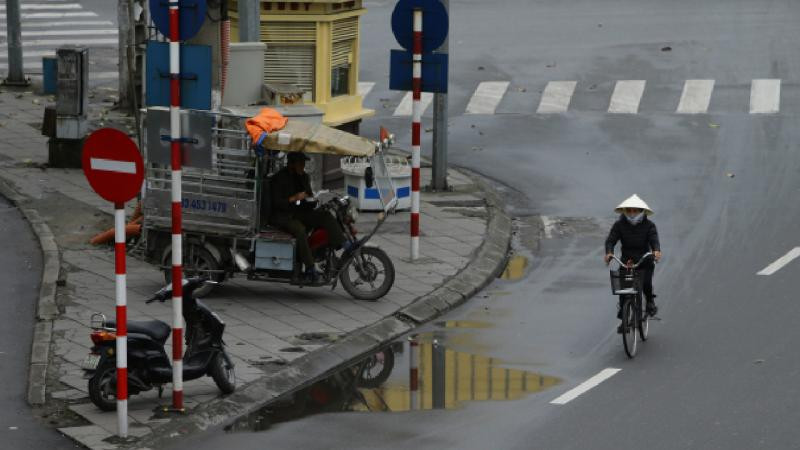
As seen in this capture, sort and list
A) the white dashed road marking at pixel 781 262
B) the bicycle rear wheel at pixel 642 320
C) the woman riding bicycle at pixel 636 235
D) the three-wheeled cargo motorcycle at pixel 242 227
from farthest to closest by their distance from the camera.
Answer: the white dashed road marking at pixel 781 262 < the three-wheeled cargo motorcycle at pixel 242 227 < the woman riding bicycle at pixel 636 235 < the bicycle rear wheel at pixel 642 320

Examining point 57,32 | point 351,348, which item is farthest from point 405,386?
point 57,32

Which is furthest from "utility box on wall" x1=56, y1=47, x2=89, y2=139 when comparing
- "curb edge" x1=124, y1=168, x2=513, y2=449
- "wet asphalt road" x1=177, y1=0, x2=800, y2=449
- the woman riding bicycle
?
the woman riding bicycle

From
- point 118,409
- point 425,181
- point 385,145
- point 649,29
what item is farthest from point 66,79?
point 649,29

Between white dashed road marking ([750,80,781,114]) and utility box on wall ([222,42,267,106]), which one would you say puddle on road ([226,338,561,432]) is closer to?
utility box on wall ([222,42,267,106])

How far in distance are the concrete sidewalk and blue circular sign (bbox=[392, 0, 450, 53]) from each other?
250cm

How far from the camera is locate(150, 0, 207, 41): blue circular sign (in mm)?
12406

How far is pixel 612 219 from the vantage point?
807 inches

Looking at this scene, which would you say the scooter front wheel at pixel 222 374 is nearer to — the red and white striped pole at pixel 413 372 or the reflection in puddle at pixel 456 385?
the reflection in puddle at pixel 456 385

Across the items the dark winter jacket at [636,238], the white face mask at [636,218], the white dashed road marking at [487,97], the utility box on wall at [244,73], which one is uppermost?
the utility box on wall at [244,73]

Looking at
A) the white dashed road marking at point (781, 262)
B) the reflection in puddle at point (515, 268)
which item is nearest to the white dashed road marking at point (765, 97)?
the white dashed road marking at point (781, 262)

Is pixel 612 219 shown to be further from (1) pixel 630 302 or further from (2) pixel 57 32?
(2) pixel 57 32

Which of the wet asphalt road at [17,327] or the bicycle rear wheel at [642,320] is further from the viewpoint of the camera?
the bicycle rear wheel at [642,320]

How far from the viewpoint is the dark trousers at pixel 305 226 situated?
52.7ft

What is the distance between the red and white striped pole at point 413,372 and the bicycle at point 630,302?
6.50ft
